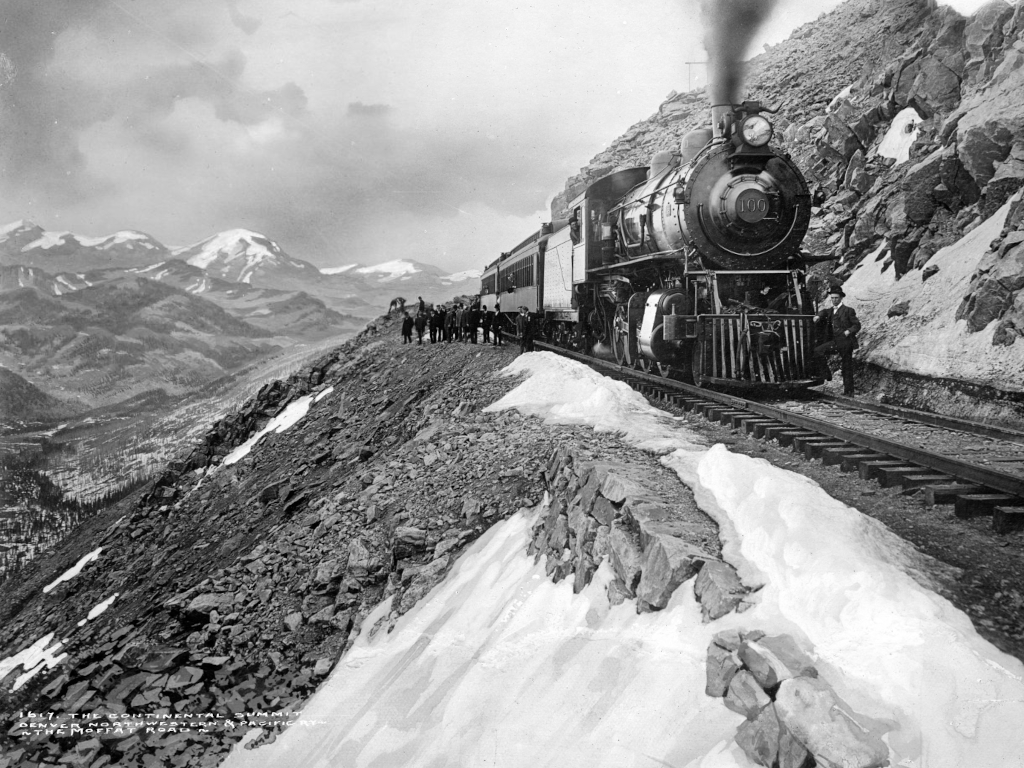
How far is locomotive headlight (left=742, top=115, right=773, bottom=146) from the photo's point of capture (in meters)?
9.54

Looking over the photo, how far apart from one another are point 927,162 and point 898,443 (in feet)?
39.1

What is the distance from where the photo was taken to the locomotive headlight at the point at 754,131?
9.54 meters

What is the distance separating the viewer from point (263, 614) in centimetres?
595

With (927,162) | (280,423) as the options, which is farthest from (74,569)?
(927,162)

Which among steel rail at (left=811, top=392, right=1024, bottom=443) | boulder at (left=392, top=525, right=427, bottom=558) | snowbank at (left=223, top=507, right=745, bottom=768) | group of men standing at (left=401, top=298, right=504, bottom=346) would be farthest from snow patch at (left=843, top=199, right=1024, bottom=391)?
group of men standing at (left=401, top=298, right=504, bottom=346)

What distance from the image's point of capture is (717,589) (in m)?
3.45

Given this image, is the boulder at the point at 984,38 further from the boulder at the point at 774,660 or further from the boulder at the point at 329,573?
the boulder at the point at 329,573

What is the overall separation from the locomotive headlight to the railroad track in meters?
3.75

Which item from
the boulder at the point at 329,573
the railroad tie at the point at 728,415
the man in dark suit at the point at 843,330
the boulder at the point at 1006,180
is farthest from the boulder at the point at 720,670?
the boulder at the point at 1006,180

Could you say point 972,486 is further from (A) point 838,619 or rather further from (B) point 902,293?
(B) point 902,293

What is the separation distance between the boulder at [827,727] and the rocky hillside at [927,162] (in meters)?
9.03

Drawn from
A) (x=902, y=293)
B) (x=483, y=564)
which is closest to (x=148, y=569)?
(x=483, y=564)

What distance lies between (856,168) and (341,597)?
19131 millimetres

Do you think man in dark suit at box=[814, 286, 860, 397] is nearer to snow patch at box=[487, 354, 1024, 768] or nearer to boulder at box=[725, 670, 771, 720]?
snow patch at box=[487, 354, 1024, 768]
